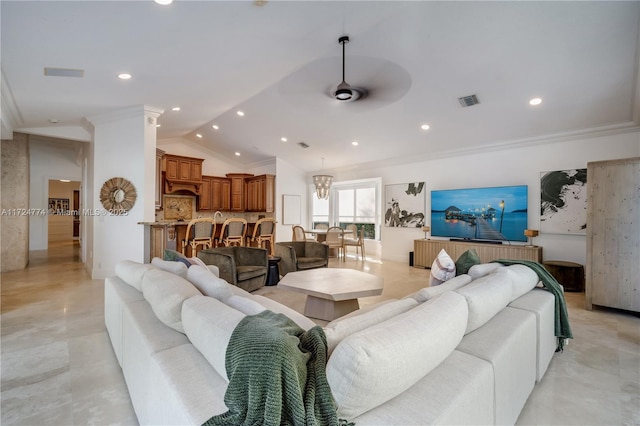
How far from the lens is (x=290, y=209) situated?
8859mm

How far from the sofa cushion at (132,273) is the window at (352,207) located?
6287mm

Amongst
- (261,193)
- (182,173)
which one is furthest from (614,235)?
(182,173)

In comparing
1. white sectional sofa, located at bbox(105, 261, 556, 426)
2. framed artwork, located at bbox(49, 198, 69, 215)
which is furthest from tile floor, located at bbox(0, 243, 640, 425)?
framed artwork, located at bbox(49, 198, 69, 215)

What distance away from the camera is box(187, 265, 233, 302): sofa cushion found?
1697 millimetres

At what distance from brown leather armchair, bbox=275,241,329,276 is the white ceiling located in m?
2.50

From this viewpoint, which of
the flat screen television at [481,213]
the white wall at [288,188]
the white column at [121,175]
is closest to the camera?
the white column at [121,175]

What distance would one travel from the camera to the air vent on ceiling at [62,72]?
3.36 meters

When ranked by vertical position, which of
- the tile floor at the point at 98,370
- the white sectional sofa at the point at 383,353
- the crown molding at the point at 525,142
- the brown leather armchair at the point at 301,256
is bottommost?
the tile floor at the point at 98,370

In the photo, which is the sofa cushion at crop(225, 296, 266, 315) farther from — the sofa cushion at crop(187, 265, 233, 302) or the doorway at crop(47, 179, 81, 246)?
the doorway at crop(47, 179, 81, 246)

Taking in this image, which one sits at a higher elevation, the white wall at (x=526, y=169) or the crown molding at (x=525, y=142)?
the crown molding at (x=525, y=142)

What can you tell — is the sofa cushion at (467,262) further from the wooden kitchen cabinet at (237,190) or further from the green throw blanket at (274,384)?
the wooden kitchen cabinet at (237,190)

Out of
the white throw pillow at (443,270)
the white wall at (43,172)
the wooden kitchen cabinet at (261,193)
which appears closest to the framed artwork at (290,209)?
the wooden kitchen cabinet at (261,193)

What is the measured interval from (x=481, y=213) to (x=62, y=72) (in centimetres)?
677

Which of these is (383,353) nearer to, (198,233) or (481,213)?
(198,233)
